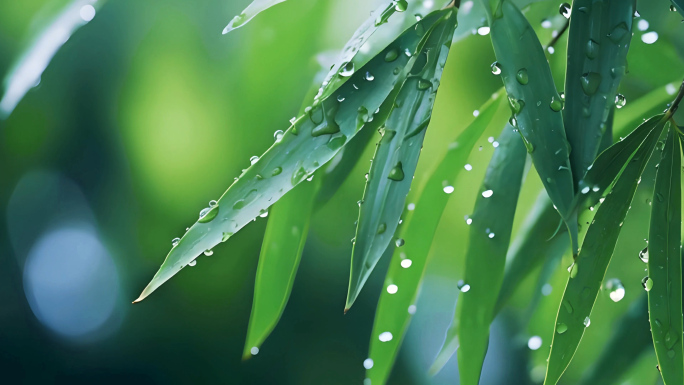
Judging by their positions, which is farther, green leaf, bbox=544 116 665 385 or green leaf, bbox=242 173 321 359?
green leaf, bbox=242 173 321 359

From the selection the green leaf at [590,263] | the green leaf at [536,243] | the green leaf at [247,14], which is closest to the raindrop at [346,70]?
the green leaf at [247,14]

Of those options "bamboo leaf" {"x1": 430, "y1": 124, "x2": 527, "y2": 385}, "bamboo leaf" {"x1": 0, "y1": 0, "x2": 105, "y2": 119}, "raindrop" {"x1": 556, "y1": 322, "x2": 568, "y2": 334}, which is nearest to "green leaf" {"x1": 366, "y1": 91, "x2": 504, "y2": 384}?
"bamboo leaf" {"x1": 430, "y1": 124, "x2": 527, "y2": 385}

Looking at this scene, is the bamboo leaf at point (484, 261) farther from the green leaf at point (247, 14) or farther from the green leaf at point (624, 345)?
the green leaf at point (624, 345)

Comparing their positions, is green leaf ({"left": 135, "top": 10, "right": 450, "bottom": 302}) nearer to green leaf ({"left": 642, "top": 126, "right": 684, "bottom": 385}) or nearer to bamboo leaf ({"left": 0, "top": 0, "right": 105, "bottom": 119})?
green leaf ({"left": 642, "top": 126, "right": 684, "bottom": 385})

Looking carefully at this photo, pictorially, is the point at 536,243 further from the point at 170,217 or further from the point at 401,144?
the point at 170,217

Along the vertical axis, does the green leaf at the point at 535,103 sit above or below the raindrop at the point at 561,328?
above

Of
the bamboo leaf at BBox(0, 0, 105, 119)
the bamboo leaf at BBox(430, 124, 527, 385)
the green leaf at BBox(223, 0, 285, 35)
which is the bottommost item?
the bamboo leaf at BBox(430, 124, 527, 385)
